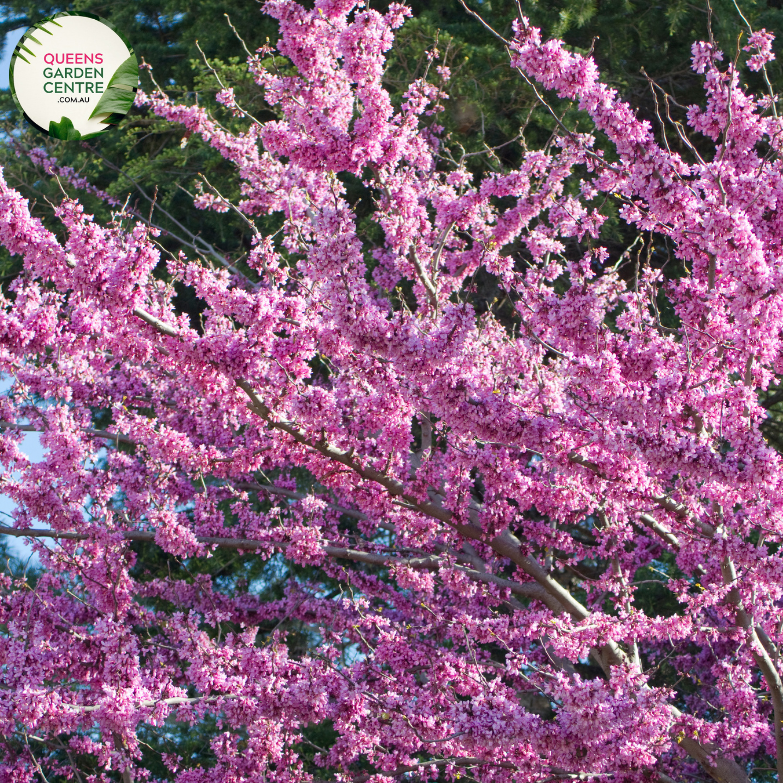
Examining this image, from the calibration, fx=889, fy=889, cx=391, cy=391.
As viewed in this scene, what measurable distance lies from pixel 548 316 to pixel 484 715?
2.21 m

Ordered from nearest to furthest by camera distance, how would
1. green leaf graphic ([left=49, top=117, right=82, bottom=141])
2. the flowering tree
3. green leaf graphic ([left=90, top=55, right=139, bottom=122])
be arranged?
1. the flowering tree
2. green leaf graphic ([left=90, top=55, right=139, bottom=122])
3. green leaf graphic ([left=49, top=117, right=82, bottom=141])

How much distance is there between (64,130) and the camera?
11711 mm

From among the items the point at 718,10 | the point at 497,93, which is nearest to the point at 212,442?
the point at 497,93

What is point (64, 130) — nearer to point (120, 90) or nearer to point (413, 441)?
point (120, 90)

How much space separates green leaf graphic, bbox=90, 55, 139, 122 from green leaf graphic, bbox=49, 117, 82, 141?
30 centimetres

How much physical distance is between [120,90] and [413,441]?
25.1 feet

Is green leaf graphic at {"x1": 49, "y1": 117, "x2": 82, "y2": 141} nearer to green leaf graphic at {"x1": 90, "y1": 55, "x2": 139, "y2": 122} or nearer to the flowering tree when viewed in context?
green leaf graphic at {"x1": 90, "y1": 55, "x2": 139, "y2": 122}

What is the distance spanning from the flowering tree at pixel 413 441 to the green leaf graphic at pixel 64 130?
4.89 m

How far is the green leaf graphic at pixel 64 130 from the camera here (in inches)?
450

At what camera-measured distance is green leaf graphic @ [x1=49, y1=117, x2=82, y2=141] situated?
1143cm

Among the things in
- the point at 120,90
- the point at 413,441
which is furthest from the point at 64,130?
the point at 413,441

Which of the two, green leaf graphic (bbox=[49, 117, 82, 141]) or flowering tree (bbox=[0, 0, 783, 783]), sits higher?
flowering tree (bbox=[0, 0, 783, 783])

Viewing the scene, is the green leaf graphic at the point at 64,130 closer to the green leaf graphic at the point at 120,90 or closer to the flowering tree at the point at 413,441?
the green leaf graphic at the point at 120,90

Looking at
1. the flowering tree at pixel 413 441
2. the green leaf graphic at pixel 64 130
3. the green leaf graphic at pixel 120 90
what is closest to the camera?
the flowering tree at pixel 413 441
